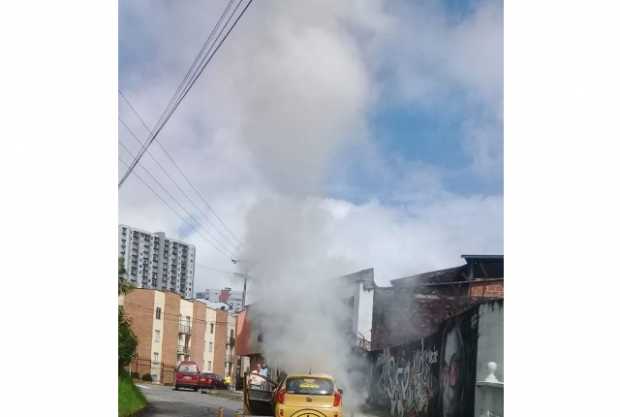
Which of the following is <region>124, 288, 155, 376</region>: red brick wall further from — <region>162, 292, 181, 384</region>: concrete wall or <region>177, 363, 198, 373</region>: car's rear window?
Result: <region>177, 363, 198, 373</region>: car's rear window

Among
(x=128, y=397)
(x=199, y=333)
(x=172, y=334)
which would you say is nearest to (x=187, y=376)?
(x=199, y=333)

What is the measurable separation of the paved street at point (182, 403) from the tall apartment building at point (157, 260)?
1872 mm

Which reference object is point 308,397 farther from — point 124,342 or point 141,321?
point 141,321

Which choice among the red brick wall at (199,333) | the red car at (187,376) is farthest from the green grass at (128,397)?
the red brick wall at (199,333)

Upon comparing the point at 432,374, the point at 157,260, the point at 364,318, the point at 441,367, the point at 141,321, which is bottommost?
the point at 432,374

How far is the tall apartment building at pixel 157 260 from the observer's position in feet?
41.6

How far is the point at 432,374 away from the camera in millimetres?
13391

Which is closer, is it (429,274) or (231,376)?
(429,274)

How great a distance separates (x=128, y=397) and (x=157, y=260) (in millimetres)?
2408
